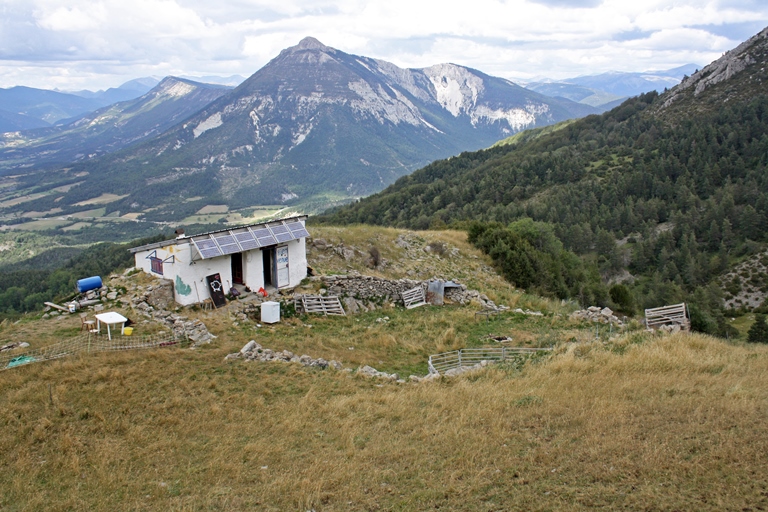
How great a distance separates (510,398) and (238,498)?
717 cm

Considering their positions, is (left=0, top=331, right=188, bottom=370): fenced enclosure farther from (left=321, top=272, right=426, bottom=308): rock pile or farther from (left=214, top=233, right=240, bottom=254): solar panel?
(left=321, top=272, right=426, bottom=308): rock pile

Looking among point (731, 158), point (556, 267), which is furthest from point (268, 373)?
point (731, 158)

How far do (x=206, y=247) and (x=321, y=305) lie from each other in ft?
19.0

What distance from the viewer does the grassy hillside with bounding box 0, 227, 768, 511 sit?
28.1 feet

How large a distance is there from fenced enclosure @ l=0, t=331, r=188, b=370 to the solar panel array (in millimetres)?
4459

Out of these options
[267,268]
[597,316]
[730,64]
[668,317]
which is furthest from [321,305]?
[730,64]

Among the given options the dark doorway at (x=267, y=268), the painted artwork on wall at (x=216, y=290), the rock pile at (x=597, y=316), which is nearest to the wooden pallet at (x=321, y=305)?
the dark doorway at (x=267, y=268)

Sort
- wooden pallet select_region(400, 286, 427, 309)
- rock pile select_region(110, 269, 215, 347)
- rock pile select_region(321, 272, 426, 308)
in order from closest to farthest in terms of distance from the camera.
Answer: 1. rock pile select_region(110, 269, 215, 347)
2. rock pile select_region(321, 272, 426, 308)
3. wooden pallet select_region(400, 286, 427, 309)

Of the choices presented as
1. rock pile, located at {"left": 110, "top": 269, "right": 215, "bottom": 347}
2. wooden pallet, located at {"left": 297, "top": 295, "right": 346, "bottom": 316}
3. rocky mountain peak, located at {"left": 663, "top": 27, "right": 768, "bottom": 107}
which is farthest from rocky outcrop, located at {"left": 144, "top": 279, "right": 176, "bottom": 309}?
rocky mountain peak, located at {"left": 663, "top": 27, "right": 768, "bottom": 107}

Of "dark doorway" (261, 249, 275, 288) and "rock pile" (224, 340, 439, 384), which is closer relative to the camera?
"rock pile" (224, 340, 439, 384)

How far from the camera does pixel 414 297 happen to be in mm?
25609

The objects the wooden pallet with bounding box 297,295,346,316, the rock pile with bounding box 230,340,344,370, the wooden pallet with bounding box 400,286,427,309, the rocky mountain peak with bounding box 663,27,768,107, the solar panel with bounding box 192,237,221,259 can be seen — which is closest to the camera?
the rock pile with bounding box 230,340,344,370

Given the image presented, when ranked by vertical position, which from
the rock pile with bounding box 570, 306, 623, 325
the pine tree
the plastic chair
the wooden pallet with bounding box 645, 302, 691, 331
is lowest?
the pine tree

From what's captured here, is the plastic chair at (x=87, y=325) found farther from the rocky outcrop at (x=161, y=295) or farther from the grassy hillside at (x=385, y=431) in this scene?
the rocky outcrop at (x=161, y=295)
